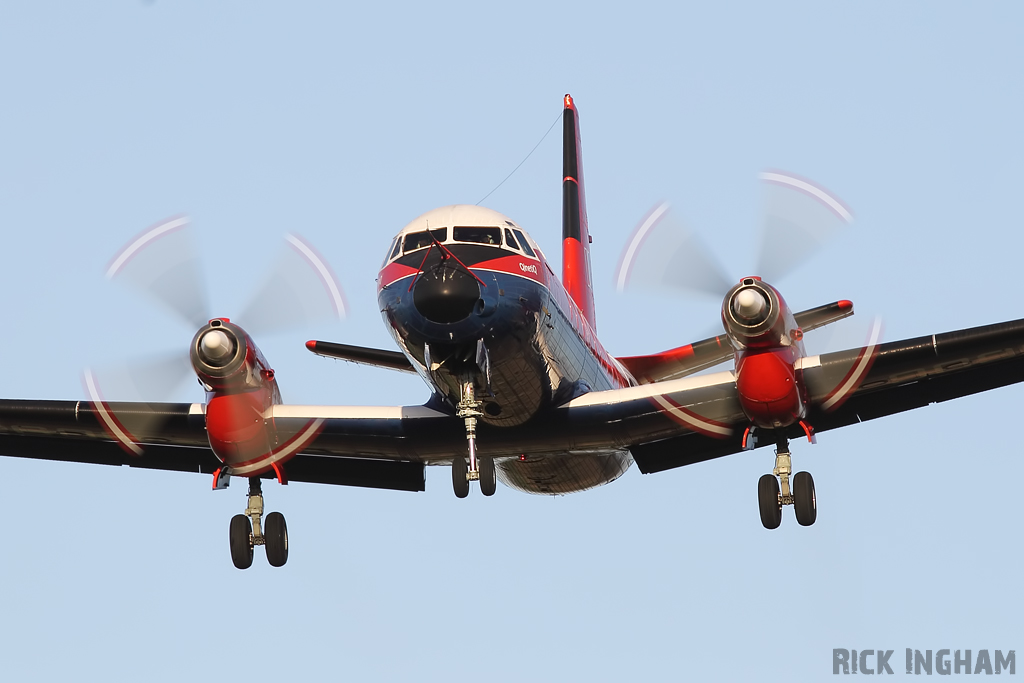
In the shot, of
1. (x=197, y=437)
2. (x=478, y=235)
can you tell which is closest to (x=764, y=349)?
(x=478, y=235)

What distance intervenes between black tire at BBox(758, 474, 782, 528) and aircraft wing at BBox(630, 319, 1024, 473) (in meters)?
0.75

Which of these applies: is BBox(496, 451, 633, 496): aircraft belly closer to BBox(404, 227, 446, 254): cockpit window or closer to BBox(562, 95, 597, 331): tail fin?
BBox(404, 227, 446, 254): cockpit window

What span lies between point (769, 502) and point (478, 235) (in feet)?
17.9

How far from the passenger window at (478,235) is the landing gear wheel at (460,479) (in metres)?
2.88

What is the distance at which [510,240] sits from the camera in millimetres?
18500

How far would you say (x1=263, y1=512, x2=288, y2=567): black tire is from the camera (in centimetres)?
2039

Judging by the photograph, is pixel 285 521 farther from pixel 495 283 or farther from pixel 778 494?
pixel 778 494

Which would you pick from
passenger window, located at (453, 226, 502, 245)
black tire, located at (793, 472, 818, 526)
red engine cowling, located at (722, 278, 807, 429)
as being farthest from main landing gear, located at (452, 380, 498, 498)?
black tire, located at (793, 472, 818, 526)

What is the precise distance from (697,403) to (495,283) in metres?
3.65

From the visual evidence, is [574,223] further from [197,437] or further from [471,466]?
[471,466]

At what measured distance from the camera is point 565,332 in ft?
64.4

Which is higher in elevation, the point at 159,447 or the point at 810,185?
the point at 810,185

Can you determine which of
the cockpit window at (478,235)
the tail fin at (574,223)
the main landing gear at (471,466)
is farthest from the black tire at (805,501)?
the tail fin at (574,223)

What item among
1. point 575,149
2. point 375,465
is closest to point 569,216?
point 575,149
